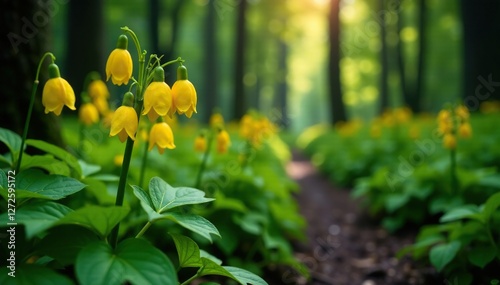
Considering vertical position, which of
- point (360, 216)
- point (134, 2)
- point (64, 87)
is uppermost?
point (134, 2)

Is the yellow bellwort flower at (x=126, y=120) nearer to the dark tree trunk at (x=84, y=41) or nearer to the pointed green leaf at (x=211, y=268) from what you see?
the pointed green leaf at (x=211, y=268)

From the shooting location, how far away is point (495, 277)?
2896 mm

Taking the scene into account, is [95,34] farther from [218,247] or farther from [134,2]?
[134,2]

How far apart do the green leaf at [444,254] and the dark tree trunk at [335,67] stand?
12.7 metres

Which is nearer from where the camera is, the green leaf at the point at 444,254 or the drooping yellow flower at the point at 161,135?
the drooping yellow flower at the point at 161,135

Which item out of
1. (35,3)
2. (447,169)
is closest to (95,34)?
(35,3)

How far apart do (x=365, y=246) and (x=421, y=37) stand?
630 inches

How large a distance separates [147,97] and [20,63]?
77.4 inches

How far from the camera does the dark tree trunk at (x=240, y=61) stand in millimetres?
14266

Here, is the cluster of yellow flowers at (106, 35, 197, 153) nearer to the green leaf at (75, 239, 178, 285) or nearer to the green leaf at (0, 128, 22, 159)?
the green leaf at (75, 239, 178, 285)

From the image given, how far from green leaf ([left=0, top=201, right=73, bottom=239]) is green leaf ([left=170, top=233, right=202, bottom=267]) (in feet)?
1.51

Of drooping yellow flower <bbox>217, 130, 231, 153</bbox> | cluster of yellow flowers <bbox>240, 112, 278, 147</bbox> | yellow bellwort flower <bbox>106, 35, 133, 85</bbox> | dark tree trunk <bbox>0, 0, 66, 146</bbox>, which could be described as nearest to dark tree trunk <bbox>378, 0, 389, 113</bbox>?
cluster of yellow flowers <bbox>240, 112, 278, 147</bbox>

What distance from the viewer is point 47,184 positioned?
1760 mm

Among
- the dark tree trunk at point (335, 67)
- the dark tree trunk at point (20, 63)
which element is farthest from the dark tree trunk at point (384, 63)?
the dark tree trunk at point (20, 63)
